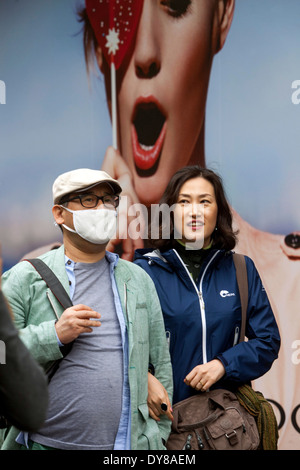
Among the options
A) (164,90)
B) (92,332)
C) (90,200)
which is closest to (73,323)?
(92,332)

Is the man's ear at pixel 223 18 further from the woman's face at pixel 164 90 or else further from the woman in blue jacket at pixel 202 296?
the woman in blue jacket at pixel 202 296

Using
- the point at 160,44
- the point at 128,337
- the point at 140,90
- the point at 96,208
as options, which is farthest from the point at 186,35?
the point at 128,337

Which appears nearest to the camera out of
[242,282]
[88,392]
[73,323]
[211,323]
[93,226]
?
[73,323]

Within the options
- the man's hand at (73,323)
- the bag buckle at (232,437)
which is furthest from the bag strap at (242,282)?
the man's hand at (73,323)

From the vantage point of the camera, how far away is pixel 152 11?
4.16 meters

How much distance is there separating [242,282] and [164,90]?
7.14ft

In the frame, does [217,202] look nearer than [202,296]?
No

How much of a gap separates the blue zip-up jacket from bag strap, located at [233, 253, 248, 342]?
0.02 metres

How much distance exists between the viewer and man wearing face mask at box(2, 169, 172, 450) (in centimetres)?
207

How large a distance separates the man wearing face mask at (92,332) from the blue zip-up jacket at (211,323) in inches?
5.3

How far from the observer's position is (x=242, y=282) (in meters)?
2.59

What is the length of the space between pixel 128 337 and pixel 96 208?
59 cm

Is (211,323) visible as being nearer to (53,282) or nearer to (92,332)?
(92,332)

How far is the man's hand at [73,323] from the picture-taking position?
6.51 ft
